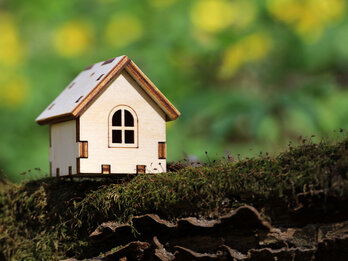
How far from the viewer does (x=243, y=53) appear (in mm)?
10031

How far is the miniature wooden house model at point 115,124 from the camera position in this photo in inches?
177

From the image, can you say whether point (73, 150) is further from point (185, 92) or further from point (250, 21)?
point (250, 21)

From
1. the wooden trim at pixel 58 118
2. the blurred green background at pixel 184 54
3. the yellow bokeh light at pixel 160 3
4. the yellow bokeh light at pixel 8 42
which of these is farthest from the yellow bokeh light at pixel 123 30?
the wooden trim at pixel 58 118

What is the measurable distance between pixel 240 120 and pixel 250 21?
1.99 metres

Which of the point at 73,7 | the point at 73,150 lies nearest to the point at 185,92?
the point at 73,7

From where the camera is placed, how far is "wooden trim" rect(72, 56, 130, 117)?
4.44 meters

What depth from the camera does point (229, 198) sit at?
383cm

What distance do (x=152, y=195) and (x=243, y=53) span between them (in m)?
6.38

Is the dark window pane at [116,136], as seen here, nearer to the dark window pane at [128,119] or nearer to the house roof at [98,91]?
the dark window pane at [128,119]

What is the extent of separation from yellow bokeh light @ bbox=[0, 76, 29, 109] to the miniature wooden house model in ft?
17.4

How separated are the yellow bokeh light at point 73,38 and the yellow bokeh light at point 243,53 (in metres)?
2.76

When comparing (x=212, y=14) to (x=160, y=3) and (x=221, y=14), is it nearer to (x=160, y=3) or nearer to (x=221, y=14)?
(x=221, y=14)

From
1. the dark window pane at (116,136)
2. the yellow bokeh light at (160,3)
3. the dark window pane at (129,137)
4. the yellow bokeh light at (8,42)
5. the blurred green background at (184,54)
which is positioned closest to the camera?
the dark window pane at (129,137)

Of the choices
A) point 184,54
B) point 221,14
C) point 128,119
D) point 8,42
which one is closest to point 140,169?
point 128,119
